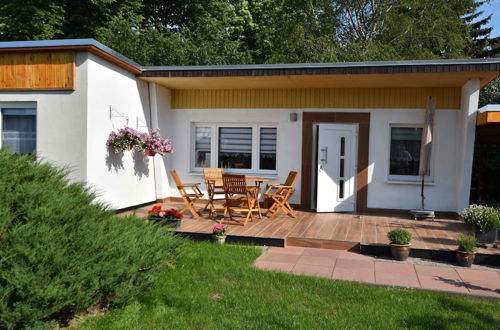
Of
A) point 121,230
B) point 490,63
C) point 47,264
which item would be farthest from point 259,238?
point 490,63

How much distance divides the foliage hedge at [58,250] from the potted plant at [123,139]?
3.77 m

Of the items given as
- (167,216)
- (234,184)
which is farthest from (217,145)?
(167,216)

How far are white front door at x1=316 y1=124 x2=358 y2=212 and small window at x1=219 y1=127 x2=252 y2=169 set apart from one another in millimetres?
1939

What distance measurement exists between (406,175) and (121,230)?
719cm

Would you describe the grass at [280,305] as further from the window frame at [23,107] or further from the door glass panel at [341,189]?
the door glass panel at [341,189]

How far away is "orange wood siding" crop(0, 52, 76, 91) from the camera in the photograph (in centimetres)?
715

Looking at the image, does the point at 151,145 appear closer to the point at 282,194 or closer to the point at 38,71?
the point at 38,71

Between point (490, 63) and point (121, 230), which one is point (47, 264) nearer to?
point (121, 230)

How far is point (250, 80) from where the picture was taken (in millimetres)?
8719

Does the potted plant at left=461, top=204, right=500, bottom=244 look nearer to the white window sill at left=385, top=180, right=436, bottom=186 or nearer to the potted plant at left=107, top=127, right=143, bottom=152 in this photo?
the white window sill at left=385, top=180, right=436, bottom=186

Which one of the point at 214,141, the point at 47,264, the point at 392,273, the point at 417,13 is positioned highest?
the point at 417,13

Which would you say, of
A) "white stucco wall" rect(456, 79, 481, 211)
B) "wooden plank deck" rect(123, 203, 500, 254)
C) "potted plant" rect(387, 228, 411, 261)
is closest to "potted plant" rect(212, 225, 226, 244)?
"wooden plank deck" rect(123, 203, 500, 254)

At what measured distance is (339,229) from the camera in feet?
23.5

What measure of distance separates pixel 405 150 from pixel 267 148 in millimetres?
3179
